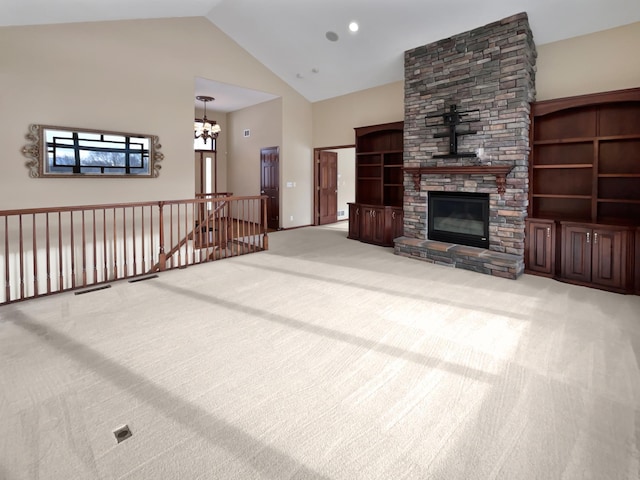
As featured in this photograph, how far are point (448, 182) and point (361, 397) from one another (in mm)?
4572

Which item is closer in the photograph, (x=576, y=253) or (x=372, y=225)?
(x=576, y=253)

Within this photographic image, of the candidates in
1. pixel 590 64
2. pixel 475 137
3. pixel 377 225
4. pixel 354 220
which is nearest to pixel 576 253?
pixel 475 137

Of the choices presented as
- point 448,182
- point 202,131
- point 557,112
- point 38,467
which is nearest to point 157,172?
point 202,131

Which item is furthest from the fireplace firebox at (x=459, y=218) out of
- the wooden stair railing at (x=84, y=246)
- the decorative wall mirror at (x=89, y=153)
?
the decorative wall mirror at (x=89, y=153)

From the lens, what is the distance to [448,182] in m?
6.00

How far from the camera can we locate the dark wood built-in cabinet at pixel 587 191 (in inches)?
176

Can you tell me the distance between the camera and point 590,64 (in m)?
5.06

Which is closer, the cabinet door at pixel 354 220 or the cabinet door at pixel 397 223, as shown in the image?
the cabinet door at pixel 397 223

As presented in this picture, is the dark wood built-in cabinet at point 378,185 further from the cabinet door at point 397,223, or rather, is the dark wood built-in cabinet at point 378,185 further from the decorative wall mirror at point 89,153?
the decorative wall mirror at point 89,153

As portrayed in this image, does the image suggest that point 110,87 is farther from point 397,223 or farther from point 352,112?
point 397,223

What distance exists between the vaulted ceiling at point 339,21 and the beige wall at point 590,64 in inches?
5.2

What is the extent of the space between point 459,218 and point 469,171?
0.84 metres

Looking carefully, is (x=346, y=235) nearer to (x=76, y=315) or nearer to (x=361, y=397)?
(x=76, y=315)

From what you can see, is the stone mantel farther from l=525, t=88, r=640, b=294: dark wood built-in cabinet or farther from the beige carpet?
the beige carpet
